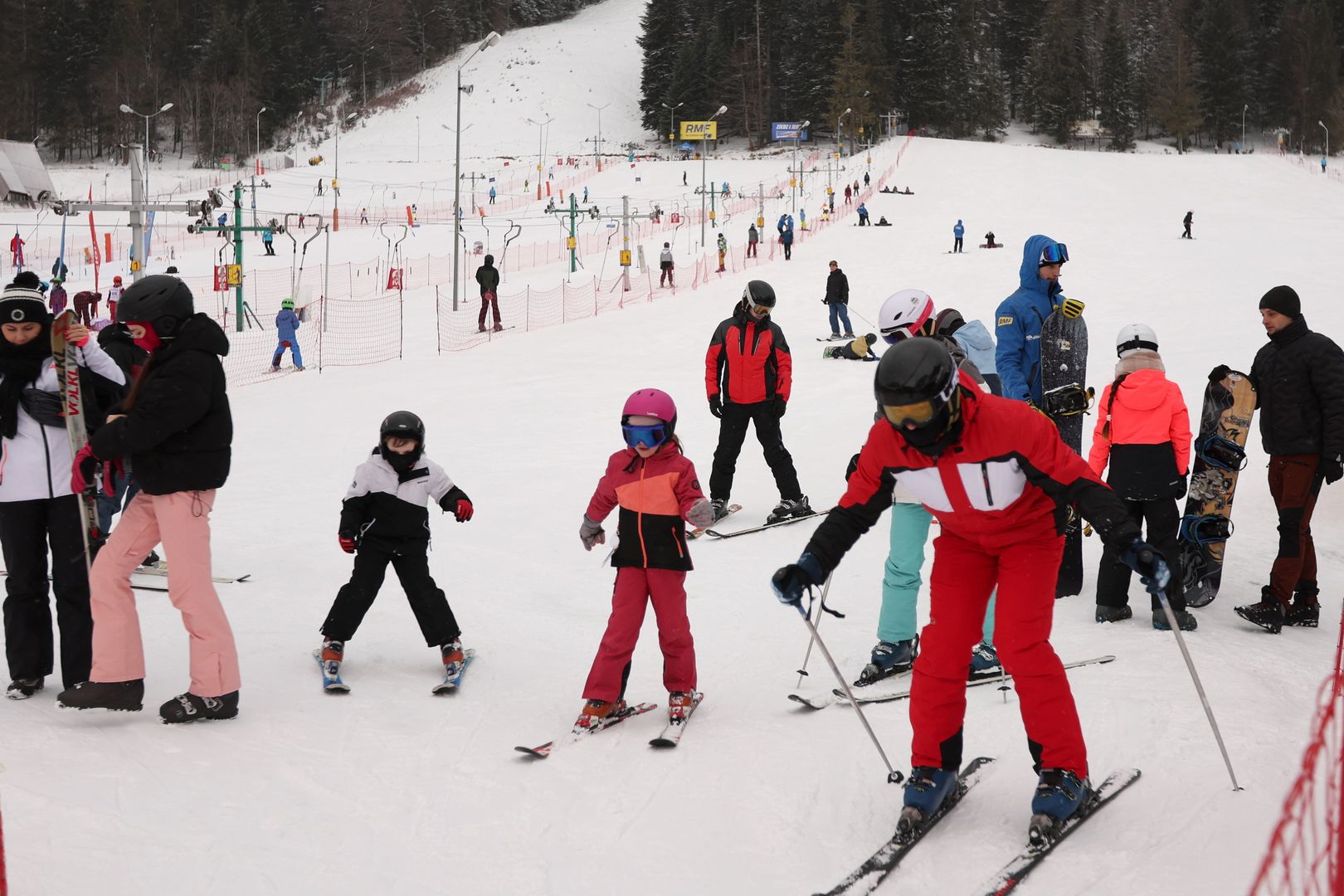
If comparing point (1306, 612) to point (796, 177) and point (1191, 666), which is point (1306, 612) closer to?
point (1191, 666)

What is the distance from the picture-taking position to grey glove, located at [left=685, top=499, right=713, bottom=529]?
464cm

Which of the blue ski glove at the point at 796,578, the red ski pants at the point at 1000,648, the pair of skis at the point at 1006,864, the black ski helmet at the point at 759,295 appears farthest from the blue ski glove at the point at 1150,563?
the black ski helmet at the point at 759,295

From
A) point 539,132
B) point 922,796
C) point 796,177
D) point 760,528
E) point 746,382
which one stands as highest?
point 539,132

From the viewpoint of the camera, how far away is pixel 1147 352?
6113mm

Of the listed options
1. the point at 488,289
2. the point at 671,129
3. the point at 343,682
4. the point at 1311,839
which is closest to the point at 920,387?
the point at 1311,839

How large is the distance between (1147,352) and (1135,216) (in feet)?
119

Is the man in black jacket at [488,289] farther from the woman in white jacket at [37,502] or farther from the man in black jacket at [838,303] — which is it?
the woman in white jacket at [37,502]

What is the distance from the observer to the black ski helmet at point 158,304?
4305 millimetres

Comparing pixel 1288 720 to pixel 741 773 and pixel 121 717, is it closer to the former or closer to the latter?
pixel 741 773

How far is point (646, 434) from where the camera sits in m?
4.72

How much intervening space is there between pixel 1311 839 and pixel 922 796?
44.0 inches

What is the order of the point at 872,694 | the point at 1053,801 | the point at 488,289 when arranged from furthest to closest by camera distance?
the point at 488,289 → the point at 872,694 → the point at 1053,801

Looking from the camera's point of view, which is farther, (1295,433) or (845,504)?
(1295,433)

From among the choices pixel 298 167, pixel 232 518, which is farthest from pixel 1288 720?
pixel 298 167
